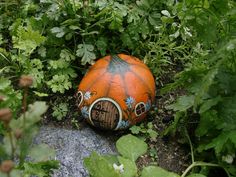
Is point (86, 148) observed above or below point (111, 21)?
below

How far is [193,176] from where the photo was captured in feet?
8.63

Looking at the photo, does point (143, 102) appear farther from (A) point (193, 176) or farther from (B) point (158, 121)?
(A) point (193, 176)

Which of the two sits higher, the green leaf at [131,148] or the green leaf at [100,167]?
the green leaf at [100,167]

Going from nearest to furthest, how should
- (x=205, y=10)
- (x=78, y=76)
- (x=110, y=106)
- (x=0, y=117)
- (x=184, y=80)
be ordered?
(x=0, y=117), (x=205, y=10), (x=184, y=80), (x=110, y=106), (x=78, y=76)

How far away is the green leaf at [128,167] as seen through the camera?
2539mm

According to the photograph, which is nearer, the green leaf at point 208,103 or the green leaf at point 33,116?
the green leaf at point 33,116

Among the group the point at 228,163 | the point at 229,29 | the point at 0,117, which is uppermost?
the point at 0,117

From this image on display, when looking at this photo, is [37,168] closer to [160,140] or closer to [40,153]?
[40,153]

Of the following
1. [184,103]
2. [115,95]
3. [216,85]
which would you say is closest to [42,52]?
[115,95]

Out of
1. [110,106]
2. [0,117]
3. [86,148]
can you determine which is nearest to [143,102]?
[110,106]

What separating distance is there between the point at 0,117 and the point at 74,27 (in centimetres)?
205

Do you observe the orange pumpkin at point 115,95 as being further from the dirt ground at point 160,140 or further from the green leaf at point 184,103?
the green leaf at point 184,103

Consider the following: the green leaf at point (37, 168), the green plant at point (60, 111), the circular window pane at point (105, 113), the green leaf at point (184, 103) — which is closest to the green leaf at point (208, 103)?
the green leaf at point (184, 103)

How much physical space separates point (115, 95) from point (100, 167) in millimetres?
670
